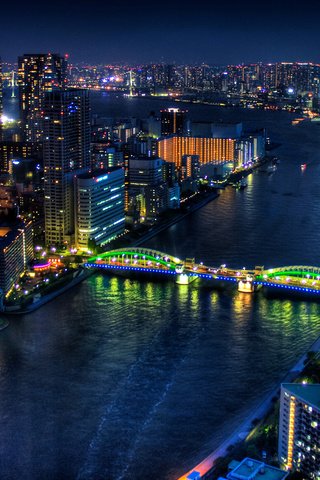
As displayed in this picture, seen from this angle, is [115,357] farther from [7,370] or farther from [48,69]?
[48,69]

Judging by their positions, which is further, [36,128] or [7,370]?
[36,128]

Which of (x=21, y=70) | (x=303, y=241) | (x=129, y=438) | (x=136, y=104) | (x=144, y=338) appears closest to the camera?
(x=129, y=438)

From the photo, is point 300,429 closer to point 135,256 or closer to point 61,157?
point 135,256

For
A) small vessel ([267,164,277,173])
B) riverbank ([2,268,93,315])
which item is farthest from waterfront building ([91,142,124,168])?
small vessel ([267,164,277,173])

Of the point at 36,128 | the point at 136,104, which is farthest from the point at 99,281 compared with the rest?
the point at 136,104

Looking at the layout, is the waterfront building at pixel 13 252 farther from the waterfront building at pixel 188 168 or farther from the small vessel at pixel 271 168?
the small vessel at pixel 271 168

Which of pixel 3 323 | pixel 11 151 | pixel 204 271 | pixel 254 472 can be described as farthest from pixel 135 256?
pixel 11 151
